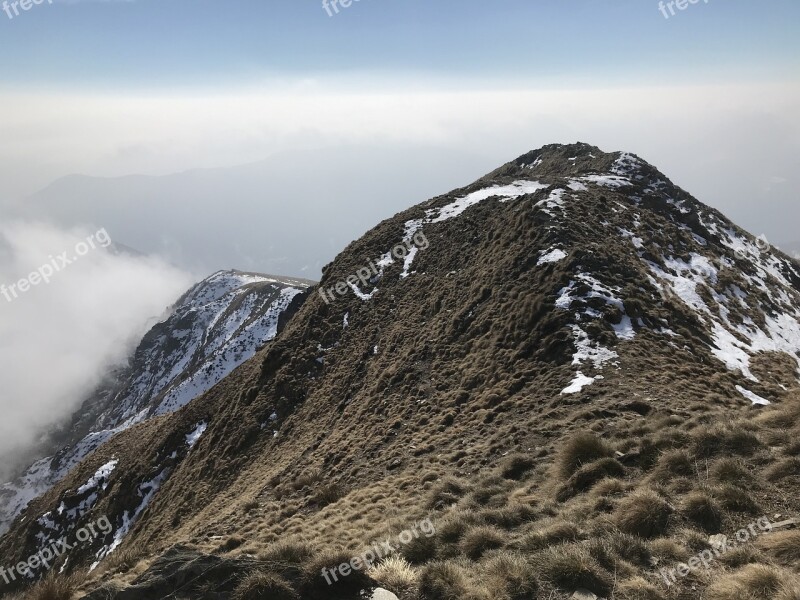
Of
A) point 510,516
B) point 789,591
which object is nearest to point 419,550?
point 510,516

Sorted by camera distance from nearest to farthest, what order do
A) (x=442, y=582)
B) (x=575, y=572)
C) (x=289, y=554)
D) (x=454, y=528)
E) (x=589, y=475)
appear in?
(x=575, y=572) → (x=442, y=582) → (x=289, y=554) → (x=454, y=528) → (x=589, y=475)

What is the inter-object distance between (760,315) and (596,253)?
1220 cm

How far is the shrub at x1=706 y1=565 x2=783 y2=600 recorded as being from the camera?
6.33 meters

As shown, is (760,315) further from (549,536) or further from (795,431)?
(549,536)

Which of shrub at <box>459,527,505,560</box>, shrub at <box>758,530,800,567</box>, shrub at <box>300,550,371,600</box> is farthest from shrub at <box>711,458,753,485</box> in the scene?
shrub at <box>300,550,371,600</box>

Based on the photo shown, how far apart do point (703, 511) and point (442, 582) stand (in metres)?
5.61

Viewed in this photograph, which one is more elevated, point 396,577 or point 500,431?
point 396,577

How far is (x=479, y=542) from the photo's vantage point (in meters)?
9.38

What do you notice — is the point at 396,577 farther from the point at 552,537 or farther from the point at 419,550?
the point at 552,537

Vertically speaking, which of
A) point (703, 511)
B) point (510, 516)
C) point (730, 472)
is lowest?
point (730, 472)

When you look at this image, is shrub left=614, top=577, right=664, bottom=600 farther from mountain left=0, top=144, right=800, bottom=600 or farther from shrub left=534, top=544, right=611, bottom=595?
shrub left=534, top=544, right=611, bottom=595

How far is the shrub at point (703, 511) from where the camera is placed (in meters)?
8.63

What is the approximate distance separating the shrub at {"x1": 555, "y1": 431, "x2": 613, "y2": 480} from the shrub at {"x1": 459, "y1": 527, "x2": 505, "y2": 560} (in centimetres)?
341

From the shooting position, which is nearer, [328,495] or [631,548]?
[631,548]
